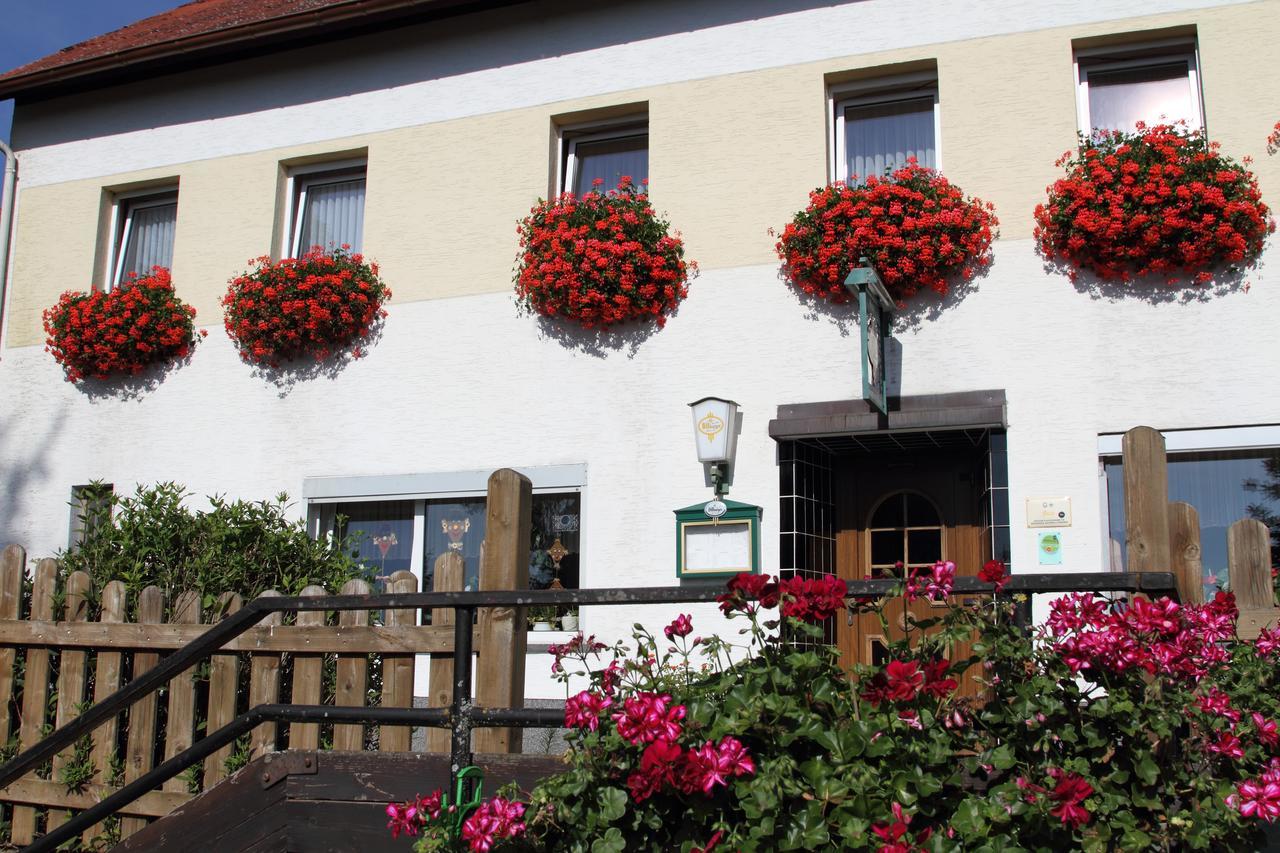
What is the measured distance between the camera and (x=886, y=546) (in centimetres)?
845

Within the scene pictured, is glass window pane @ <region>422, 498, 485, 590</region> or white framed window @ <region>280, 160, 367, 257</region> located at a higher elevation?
white framed window @ <region>280, 160, 367, 257</region>

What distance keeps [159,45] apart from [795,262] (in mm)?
6195

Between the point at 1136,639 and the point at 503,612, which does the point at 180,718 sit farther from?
the point at 1136,639

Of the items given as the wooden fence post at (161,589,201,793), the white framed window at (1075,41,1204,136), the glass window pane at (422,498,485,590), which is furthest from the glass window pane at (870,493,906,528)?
the wooden fence post at (161,589,201,793)

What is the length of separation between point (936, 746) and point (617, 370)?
638 cm

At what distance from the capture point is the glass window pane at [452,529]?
9078mm

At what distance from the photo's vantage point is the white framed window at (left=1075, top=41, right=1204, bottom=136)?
25.7 ft

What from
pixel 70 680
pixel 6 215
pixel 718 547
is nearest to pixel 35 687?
pixel 70 680

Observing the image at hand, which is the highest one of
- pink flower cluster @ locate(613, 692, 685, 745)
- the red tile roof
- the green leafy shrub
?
the red tile roof

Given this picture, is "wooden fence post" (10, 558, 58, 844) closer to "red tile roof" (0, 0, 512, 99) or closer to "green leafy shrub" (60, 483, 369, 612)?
"green leafy shrub" (60, 483, 369, 612)

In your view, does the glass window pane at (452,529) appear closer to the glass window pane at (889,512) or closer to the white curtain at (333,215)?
the white curtain at (333,215)

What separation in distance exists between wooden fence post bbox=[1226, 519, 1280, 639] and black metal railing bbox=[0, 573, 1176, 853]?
6.26 ft

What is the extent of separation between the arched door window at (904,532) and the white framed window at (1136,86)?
2773 mm

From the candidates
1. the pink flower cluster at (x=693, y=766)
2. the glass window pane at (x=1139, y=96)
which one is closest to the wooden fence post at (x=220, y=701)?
the pink flower cluster at (x=693, y=766)
